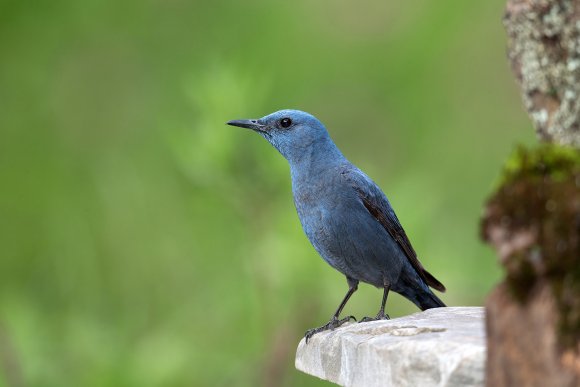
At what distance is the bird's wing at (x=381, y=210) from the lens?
17.3 feet

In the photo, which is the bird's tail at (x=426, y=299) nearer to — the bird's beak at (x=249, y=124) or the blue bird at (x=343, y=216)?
the blue bird at (x=343, y=216)

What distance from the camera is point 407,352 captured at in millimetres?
2881

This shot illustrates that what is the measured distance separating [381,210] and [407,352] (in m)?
2.46

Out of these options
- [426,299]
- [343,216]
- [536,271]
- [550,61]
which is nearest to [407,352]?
[536,271]

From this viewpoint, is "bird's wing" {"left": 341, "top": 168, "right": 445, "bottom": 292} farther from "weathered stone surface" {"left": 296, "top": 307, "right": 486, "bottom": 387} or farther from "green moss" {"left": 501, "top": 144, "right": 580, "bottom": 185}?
"green moss" {"left": 501, "top": 144, "right": 580, "bottom": 185}

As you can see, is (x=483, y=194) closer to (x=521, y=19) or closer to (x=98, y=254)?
(x=98, y=254)

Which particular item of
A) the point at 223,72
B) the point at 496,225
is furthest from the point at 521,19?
the point at 223,72

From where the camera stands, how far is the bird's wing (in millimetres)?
5262

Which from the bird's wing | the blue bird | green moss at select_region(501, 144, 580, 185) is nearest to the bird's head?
the blue bird

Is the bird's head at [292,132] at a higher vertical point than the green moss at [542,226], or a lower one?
higher

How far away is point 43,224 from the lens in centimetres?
930

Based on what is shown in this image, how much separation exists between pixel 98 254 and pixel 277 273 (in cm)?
186

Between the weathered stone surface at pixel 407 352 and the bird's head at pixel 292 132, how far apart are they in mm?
1689

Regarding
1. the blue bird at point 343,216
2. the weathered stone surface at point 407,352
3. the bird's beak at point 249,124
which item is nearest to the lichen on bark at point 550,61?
the weathered stone surface at point 407,352
